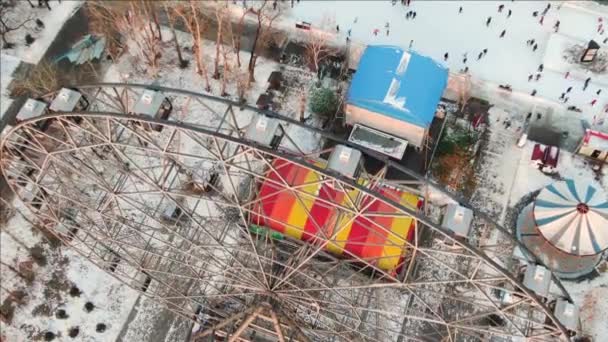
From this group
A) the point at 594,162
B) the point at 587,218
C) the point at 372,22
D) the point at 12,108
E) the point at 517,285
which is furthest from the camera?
the point at 372,22

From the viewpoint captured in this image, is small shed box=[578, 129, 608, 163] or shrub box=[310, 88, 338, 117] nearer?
small shed box=[578, 129, 608, 163]

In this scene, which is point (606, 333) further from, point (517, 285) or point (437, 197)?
point (517, 285)

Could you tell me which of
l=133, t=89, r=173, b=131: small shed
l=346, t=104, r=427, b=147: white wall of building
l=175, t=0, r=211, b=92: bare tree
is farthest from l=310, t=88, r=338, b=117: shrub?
l=133, t=89, r=173, b=131: small shed

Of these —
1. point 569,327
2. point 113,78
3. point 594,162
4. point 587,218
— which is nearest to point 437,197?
point 587,218

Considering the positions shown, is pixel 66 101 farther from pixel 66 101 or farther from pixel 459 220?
pixel 459 220

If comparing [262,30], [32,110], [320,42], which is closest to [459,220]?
[32,110]

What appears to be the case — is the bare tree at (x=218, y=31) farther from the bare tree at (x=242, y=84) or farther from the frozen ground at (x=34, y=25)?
the frozen ground at (x=34, y=25)

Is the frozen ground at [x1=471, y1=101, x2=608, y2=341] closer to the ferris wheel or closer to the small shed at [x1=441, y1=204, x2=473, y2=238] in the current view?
the ferris wheel
